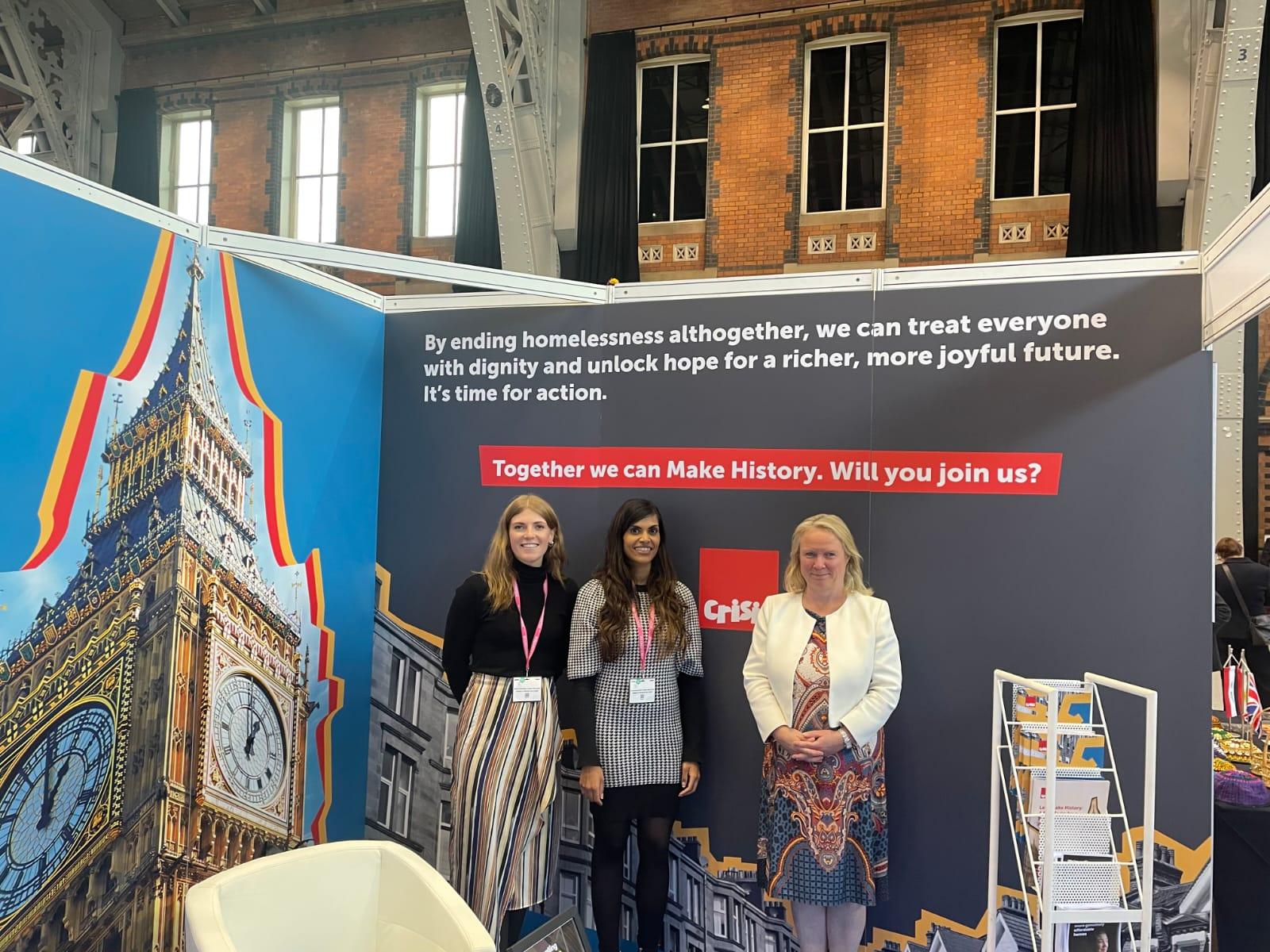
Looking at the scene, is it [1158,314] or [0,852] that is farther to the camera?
[1158,314]

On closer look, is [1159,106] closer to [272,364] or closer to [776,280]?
[776,280]

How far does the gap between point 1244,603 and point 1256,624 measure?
0.40 feet

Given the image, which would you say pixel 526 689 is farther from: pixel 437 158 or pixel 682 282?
pixel 437 158

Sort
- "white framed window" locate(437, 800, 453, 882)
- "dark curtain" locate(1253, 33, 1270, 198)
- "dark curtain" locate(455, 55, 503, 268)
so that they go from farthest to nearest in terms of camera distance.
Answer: "dark curtain" locate(455, 55, 503, 268) → "dark curtain" locate(1253, 33, 1270, 198) → "white framed window" locate(437, 800, 453, 882)

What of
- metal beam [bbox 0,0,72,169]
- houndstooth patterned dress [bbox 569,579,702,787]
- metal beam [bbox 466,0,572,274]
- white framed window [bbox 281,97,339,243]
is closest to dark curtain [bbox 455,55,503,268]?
metal beam [bbox 466,0,572,274]

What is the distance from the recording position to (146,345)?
92.6 inches

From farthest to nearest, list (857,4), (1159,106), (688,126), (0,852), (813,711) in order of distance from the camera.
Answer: (688,126)
(857,4)
(1159,106)
(813,711)
(0,852)

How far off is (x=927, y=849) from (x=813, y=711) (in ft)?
2.29

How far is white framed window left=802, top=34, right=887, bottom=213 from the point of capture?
7.26m

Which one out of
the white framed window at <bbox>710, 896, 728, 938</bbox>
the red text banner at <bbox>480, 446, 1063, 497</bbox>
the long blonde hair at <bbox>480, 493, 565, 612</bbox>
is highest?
the red text banner at <bbox>480, 446, 1063, 497</bbox>

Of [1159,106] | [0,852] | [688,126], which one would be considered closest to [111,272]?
[0,852]

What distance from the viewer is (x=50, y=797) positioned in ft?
6.96

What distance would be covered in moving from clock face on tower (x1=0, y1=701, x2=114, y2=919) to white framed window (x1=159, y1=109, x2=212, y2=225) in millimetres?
7947

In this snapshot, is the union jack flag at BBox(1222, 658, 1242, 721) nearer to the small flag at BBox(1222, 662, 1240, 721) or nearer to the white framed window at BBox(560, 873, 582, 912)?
the small flag at BBox(1222, 662, 1240, 721)
